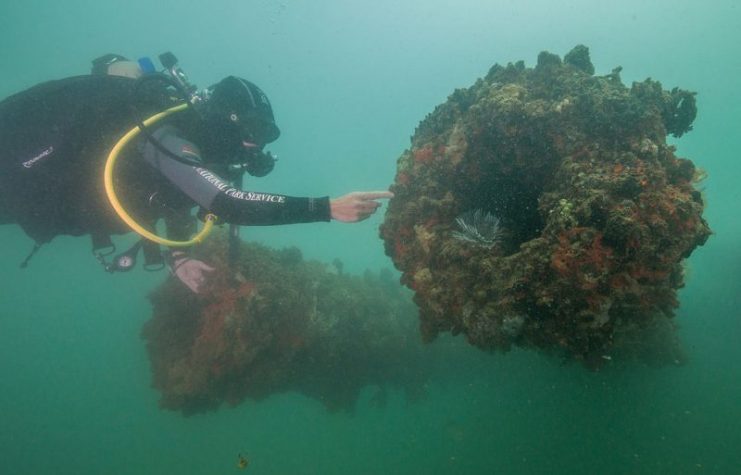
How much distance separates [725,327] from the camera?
52.1 ft

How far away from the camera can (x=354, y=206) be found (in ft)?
14.4

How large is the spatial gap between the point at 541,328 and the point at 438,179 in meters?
2.64

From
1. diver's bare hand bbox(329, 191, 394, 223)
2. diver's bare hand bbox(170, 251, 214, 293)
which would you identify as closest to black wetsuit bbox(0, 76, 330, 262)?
diver's bare hand bbox(329, 191, 394, 223)

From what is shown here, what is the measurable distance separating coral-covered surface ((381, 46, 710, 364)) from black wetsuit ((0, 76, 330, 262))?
1.73 meters

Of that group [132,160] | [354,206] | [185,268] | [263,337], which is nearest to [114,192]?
[132,160]

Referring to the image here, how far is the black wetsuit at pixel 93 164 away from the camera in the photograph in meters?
4.50

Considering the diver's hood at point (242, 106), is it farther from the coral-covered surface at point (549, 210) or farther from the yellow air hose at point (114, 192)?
the coral-covered surface at point (549, 210)

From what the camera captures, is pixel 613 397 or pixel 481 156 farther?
pixel 613 397

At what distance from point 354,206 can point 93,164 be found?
331 cm

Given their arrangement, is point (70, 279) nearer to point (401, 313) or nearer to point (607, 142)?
point (401, 313)

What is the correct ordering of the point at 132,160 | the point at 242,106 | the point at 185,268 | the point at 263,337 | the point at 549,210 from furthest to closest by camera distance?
1. the point at 263,337
2. the point at 185,268
3. the point at 242,106
4. the point at 132,160
5. the point at 549,210

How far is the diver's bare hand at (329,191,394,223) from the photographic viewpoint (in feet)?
14.4

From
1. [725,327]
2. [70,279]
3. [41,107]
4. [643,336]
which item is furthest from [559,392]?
[70,279]

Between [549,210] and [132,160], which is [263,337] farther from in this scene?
[549,210]
